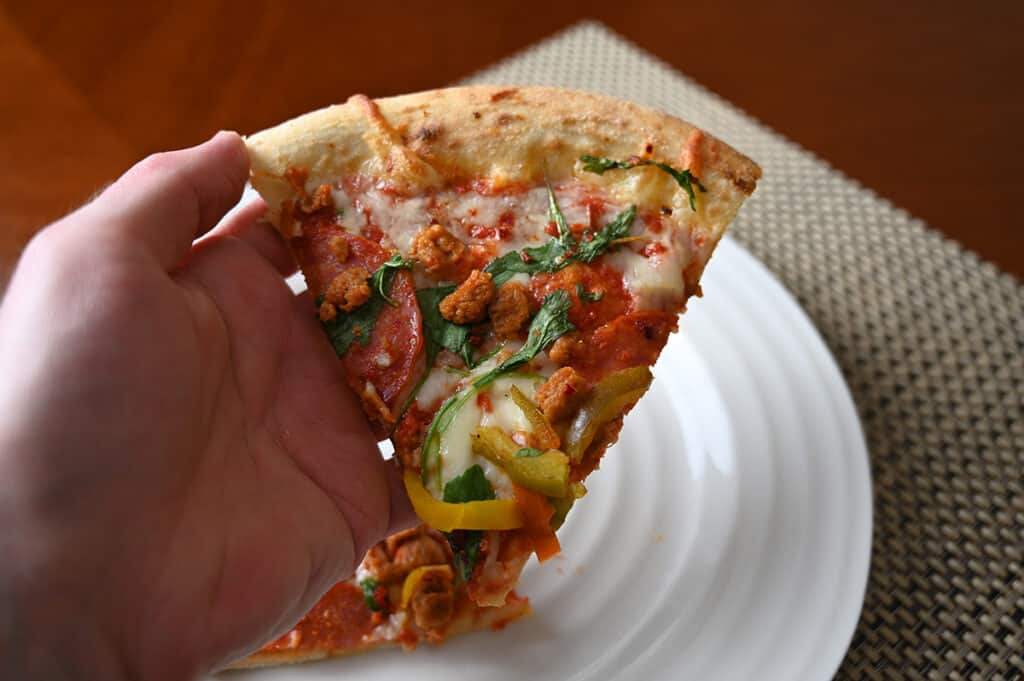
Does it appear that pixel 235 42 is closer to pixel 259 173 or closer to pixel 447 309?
pixel 259 173

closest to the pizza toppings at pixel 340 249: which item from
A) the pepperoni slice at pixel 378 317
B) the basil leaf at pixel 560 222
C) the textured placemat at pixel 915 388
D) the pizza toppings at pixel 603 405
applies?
the pepperoni slice at pixel 378 317

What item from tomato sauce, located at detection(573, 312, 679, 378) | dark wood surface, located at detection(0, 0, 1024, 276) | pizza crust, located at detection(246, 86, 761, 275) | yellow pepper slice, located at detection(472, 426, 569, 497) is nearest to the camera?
yellow pepper slice, located at detection(472, 426, 569, 497)

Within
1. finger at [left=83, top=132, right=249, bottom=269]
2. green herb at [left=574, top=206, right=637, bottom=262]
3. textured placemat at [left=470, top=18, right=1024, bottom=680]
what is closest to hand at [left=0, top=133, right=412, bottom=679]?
finger at [left=83, top=132, right=249, bottom=269]

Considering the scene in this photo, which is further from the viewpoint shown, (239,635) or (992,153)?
(992,153)

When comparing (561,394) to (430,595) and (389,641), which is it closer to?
(430,595)

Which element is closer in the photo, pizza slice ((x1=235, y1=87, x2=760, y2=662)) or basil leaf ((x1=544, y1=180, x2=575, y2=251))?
pizza slice ((x1=235, y1=87, x2=760, y2=662))

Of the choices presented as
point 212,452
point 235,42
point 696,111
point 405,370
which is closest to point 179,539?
point 212,452

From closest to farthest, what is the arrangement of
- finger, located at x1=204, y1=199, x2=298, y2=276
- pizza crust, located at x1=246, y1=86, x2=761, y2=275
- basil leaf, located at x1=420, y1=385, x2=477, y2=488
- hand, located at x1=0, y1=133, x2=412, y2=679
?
hand, located at x1=0, y1=133, x2=412, y2=679
basil leaf, located at x1=420, y1=385, x2=477, y2=488
pizza crust, located at x1=246, y1=86, x2=761, y2=275
finger, located at x1=204, y1=199, x2=298, y2=276

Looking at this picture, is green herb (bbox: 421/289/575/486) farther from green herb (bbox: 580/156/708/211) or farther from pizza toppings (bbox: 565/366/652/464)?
green herb (bbox: 580/156/708/211)
